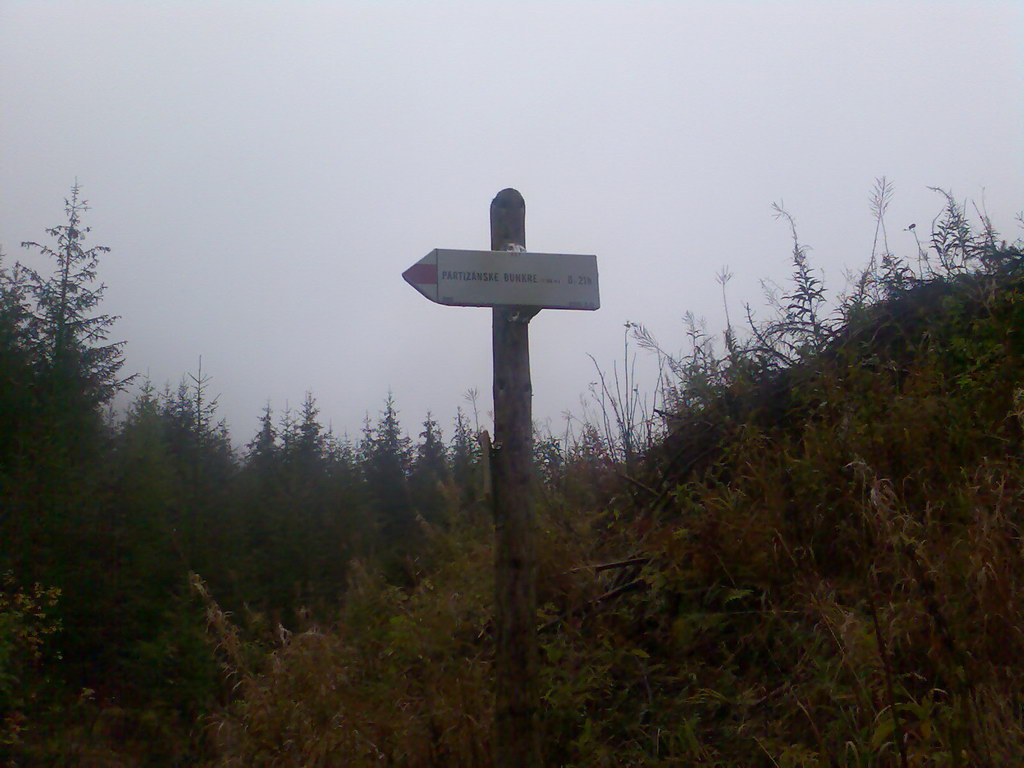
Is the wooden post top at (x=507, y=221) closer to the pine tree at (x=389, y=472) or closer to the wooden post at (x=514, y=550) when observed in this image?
the wooden post at (x=514, y=550)

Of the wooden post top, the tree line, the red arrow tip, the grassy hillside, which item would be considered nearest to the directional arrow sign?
the red arrow tip

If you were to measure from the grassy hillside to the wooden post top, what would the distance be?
1561mm

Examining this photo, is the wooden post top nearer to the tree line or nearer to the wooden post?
the wooden post

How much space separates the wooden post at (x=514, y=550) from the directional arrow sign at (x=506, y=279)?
8cm

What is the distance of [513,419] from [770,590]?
5.50 ft

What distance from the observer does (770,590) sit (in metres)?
3.89

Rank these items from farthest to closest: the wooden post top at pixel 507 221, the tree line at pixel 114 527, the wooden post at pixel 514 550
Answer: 1. the tree line at pixel 114 527
2. the wooden post top at pixel 507 221
3. the wooden post at pixel 514 550

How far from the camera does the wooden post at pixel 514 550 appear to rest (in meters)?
2.95

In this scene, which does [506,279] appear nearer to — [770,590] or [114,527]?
[770,590]

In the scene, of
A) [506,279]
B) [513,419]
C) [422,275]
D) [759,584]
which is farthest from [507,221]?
[759,584]

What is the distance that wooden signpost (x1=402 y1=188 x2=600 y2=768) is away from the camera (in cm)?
296

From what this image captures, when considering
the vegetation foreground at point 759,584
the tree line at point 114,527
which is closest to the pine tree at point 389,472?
the tree line at point 114,527

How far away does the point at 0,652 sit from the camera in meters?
14.7

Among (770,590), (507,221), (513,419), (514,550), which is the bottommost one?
→ (770,590)
